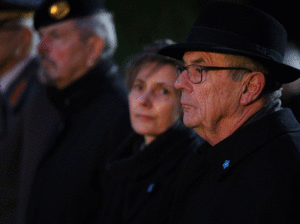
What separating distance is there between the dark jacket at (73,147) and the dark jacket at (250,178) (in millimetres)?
1296

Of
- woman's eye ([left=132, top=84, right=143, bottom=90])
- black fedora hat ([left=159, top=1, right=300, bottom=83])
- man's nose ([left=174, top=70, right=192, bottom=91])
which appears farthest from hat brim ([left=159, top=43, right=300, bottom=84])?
woman's eye ([left=132, top=84, right=143, bottom=90])

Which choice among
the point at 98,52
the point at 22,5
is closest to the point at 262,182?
the point at 98,52

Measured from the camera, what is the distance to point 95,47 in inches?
150

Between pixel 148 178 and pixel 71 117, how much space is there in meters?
1.30

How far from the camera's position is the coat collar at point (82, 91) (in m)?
3.54

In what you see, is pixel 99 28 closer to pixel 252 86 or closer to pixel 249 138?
pixel 252 86

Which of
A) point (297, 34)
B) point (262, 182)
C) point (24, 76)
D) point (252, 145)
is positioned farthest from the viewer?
point (24, 76)

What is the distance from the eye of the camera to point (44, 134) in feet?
12.5

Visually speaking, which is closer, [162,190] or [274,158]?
[274,158]

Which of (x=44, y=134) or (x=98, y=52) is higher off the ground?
(x=98, y=52)

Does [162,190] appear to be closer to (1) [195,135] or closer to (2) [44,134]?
(1) [195,135]

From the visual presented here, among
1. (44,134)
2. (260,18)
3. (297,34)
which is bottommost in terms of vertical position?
(44,134)

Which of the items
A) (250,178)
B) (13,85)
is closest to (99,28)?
(13,85)

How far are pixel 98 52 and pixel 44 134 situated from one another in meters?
1.03
